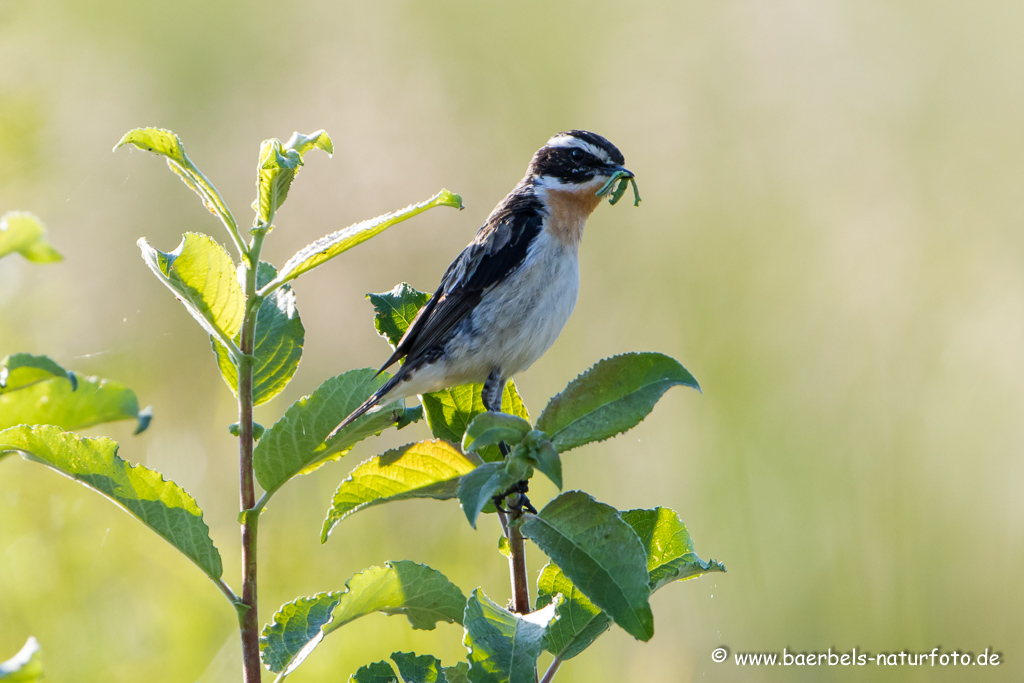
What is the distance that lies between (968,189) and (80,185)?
601 centimetres

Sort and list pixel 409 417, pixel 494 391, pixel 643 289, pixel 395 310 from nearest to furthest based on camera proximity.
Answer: pixel 409 417 → pixel 395 310 → pixel 494 391 → pixel 643 289

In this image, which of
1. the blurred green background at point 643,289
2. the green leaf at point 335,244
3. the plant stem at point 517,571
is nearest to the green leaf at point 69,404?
the green leaf at point 335,244

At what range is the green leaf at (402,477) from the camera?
4.84 ft

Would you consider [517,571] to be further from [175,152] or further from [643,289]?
[643,289]

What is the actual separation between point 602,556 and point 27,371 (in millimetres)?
799

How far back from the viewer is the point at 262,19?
7.65 metres

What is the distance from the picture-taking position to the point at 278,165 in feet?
4.30

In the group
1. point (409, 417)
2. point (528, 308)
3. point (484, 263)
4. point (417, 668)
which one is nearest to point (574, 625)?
point (417, 668)

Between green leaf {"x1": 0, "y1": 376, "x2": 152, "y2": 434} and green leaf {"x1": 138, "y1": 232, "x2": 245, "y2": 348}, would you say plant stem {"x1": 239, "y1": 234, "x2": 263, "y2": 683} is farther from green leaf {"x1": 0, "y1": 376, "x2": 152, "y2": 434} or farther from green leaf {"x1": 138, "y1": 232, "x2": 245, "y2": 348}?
Answer: green leaf {"x1": 0, "y1": 376, "x2": 152, "y2": 434}

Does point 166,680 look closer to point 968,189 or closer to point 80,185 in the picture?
point 80,185

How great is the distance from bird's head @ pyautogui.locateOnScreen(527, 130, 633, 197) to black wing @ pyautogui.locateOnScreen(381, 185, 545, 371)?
0.58 feet

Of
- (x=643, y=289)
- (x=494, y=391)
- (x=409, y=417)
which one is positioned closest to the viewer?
(x=409, y=417)

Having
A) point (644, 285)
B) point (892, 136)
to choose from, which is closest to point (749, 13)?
point (892, 136)

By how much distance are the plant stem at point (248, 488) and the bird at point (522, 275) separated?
58.5 inches
